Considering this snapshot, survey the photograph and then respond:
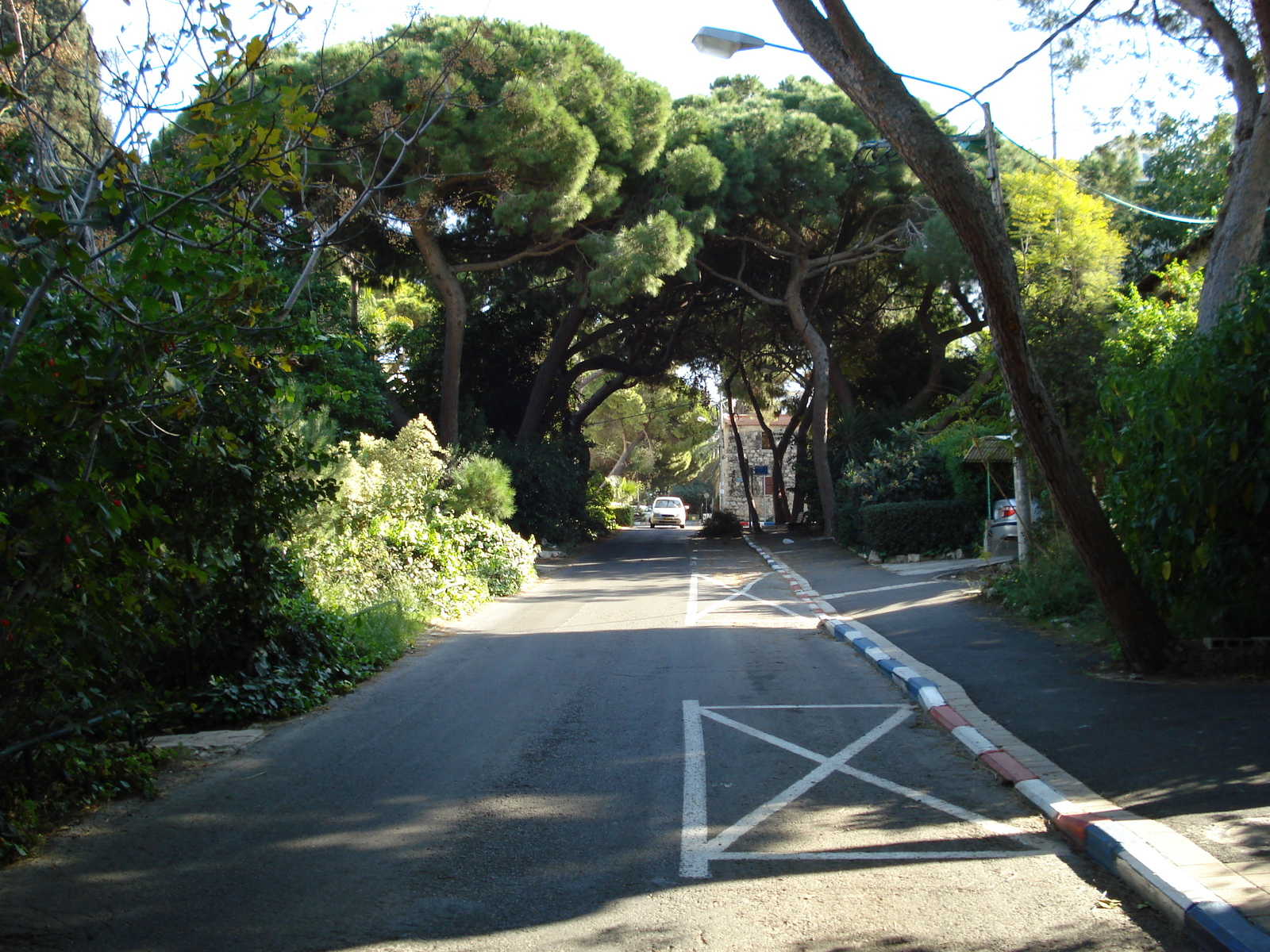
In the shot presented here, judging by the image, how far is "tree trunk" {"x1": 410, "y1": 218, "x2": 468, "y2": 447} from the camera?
22359 mm

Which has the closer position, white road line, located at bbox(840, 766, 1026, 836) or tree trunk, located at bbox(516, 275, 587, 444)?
white road line, located at bbox(840, 766, 1026, 836)

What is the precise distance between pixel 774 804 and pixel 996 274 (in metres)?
4.60

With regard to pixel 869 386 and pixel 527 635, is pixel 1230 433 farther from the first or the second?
pixel 869 386

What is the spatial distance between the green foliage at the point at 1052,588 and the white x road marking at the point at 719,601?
3118 mm

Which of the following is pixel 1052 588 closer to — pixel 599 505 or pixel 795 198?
pixel 795 198

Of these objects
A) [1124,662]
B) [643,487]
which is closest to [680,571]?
[1124,662]

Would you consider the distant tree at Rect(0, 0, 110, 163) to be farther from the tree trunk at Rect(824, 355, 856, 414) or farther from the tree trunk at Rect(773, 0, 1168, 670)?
the tree trunk at Rect(824, 355, 856, 414)

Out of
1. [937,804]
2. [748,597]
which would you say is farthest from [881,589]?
[937,804]

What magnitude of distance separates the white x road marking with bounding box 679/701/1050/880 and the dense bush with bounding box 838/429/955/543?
53.6 ft

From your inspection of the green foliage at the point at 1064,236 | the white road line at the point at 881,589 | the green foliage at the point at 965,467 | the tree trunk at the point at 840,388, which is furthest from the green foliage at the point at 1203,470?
the tree trunk at the point at 840,388

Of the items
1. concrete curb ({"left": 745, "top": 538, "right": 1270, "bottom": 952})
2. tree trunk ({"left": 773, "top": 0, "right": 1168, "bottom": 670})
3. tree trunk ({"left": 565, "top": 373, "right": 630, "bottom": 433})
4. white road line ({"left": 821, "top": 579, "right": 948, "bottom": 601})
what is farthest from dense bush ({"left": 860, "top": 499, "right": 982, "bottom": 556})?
concrete curb ({"left": 745, "top": 538, "right": 1270, "bottom": 952})

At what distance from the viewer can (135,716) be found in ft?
22.1

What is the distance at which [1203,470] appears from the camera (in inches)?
302

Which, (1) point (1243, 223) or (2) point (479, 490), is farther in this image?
(2) point (479, 490)
